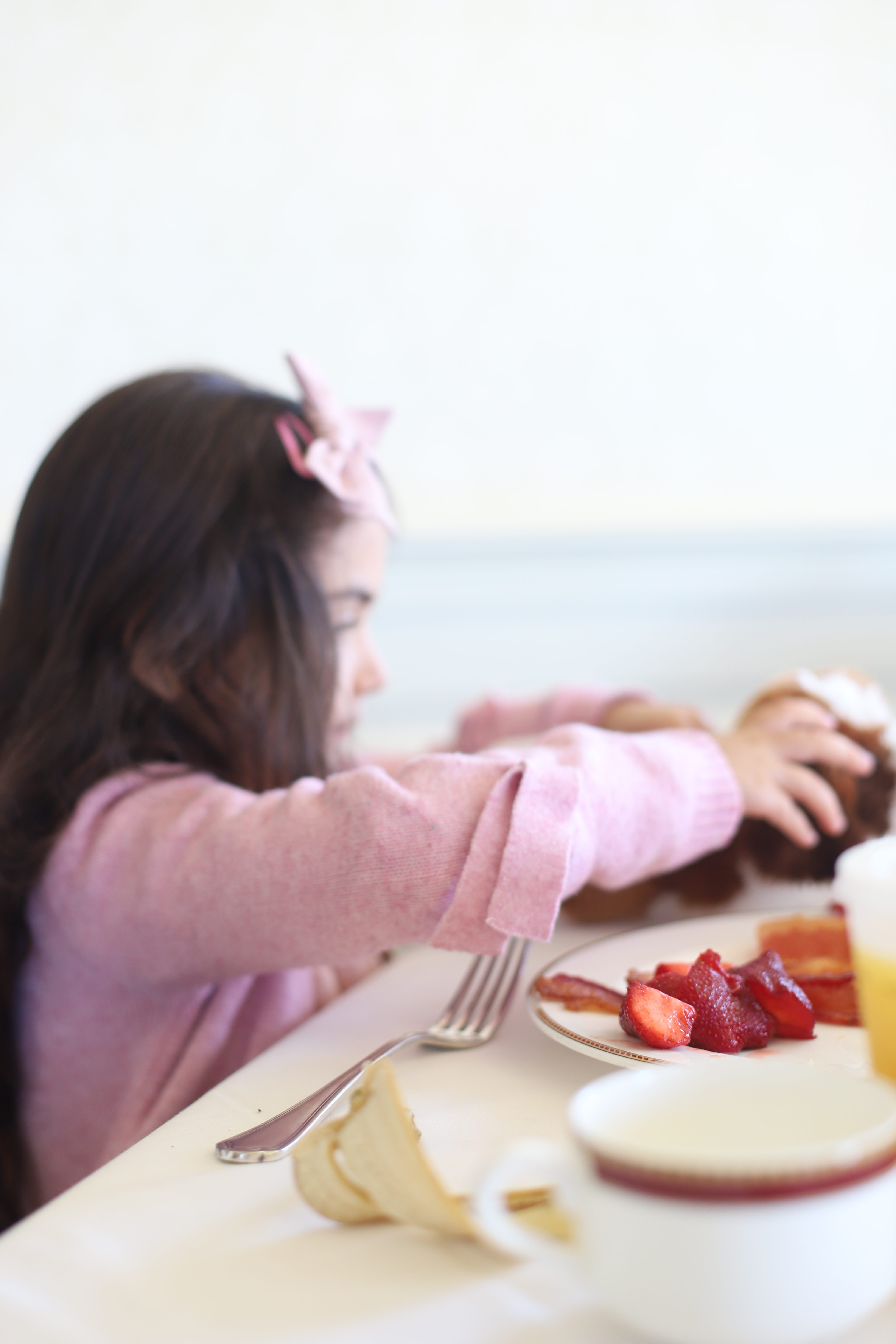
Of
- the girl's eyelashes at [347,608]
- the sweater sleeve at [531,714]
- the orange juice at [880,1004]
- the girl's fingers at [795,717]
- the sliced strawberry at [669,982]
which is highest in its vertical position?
the girl's eyelashes at [347,608]

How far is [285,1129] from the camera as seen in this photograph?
1.32 ft

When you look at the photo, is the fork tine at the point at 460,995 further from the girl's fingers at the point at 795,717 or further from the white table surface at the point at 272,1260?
the girl's fingers at the point at 795,717

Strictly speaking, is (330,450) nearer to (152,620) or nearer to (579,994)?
(152,620)

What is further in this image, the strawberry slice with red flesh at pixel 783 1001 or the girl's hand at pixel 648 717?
the girl's hand at pixel 648 717

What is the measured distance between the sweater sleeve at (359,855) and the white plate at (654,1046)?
4cm

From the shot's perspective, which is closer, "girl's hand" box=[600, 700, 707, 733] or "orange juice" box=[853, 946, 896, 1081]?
"orange juice" box=[853, 946, 896, 1081]

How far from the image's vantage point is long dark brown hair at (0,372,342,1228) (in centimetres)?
66

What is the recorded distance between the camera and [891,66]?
4.41 feet

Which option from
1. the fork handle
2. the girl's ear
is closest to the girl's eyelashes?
the girl's ear

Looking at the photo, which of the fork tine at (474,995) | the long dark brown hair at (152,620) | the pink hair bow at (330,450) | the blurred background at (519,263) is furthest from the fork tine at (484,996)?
the blurred background at (519,263)

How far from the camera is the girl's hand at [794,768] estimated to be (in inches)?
25.4

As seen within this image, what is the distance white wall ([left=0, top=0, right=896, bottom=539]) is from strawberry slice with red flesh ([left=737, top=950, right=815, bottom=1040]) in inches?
39.5

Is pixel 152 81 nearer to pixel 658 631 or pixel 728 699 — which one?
pixel 658 631

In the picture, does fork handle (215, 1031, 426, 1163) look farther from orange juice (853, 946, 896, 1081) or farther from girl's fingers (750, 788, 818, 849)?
girl's fingers (750, 788, 818, 849)
